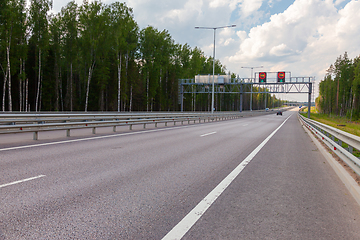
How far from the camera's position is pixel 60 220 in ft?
11.3

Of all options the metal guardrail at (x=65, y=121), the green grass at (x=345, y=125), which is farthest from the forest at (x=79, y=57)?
the green grass at (x=345, y=125)

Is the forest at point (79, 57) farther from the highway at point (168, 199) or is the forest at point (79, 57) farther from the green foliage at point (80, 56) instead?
the highway at point (168, 199)

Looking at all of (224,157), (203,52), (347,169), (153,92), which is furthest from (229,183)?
(203,52)

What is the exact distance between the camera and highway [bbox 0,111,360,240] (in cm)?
328

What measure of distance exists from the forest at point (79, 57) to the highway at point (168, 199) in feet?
98.4

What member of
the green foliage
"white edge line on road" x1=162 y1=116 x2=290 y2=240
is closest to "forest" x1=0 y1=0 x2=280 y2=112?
the green foliage

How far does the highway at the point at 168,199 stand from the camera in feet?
10.8

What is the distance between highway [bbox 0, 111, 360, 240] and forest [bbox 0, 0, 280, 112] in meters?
30.0

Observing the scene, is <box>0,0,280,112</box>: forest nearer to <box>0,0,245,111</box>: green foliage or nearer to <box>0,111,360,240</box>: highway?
<box>0,0,245,111</box>: green foliage

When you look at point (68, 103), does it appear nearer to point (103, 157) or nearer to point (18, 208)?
point (103, 157)

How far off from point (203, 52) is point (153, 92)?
32.3 meters

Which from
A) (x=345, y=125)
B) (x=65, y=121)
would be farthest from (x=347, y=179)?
(x=345, y=125)

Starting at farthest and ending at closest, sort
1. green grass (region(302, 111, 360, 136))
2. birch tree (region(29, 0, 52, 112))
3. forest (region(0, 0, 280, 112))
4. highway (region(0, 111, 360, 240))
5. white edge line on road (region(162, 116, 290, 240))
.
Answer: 1. birch tree (region(29, 0, 52, 112))
2. forest (region(0, 0, 280, 112))
3. green grass (region(302, 111, 360, 136))
4. highway (region(0, 111, 360, 240))
5. white edge line on road (region(162, 116, 290, 240))

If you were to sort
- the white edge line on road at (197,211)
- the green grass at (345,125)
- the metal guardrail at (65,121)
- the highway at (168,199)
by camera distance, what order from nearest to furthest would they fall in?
1. the white edge line on road at (197,211)
2. the highway at (168,199)
3. the metal guardrail at (65,121)
4. the green grass at (345,125)
